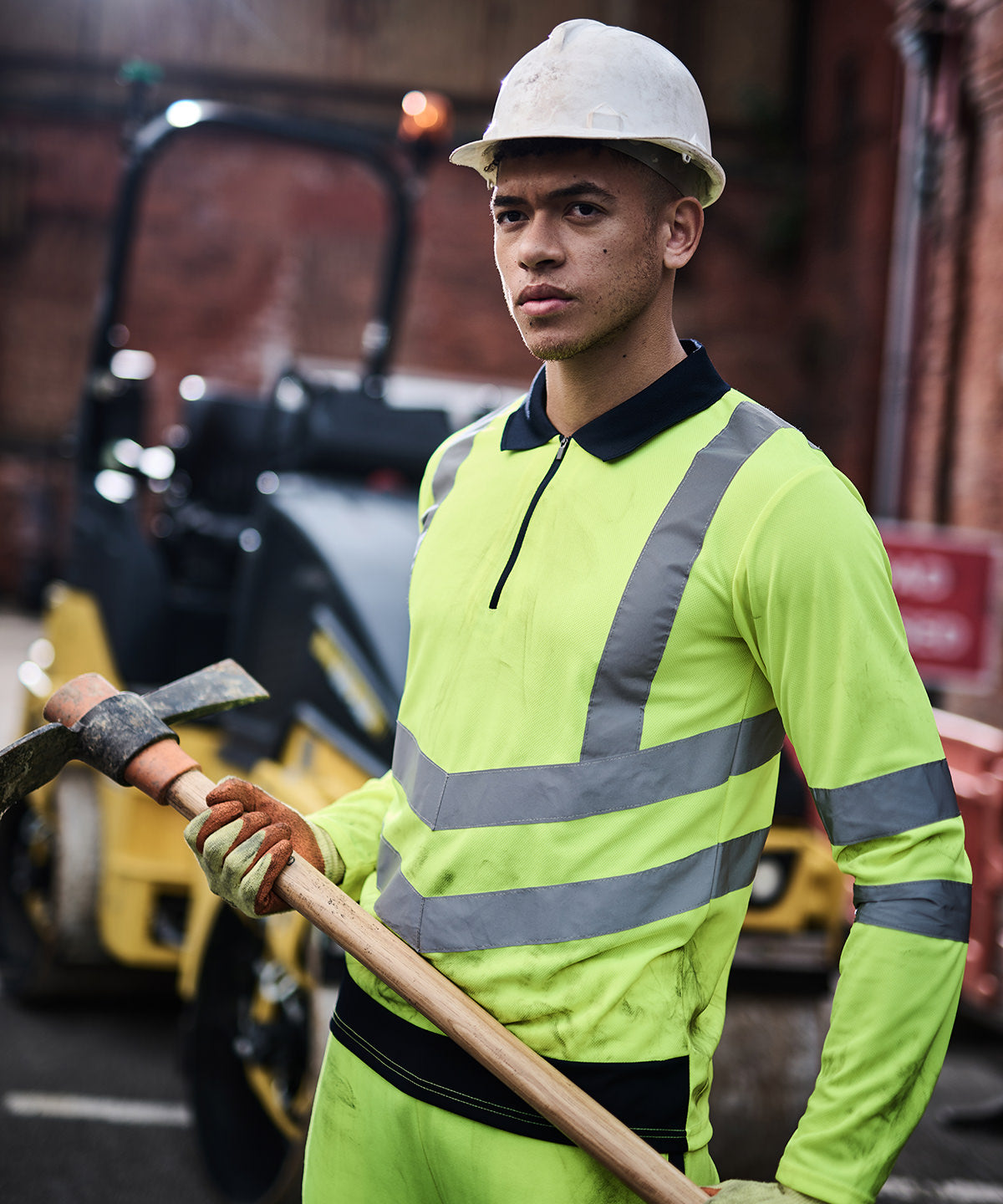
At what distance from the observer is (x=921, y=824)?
131 centimetres

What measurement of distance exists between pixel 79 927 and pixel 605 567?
3264 millimetres

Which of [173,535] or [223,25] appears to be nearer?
[173,535]

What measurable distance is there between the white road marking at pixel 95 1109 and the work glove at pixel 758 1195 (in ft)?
9.20

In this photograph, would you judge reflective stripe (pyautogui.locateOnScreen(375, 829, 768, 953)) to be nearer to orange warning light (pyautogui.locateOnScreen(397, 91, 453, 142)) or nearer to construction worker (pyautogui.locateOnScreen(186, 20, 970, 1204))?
construction worker (pyautogui.locateOnScreen(186, 20, 970, 1204))

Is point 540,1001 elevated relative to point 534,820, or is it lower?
lower

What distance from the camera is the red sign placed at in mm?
5352

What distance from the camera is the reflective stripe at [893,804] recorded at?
132cm

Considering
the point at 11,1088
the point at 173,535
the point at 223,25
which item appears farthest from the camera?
the point at 223,25

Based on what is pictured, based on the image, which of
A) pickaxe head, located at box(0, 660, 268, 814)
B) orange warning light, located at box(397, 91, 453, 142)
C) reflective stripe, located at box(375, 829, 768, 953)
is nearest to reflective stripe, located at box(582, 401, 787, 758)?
reflective stripe, located at box(375, 829, 768, 953)

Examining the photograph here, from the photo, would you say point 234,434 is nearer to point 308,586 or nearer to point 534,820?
point 308,586

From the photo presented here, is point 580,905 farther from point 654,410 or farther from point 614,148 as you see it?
point 614,148

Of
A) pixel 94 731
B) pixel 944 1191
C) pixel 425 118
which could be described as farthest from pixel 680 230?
pixel 425 118

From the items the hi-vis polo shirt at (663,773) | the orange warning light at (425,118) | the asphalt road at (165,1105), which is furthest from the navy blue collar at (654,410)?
the orange warning light at (425,118)

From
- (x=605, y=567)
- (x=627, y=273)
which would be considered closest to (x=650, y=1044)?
(x=605, y=567)
